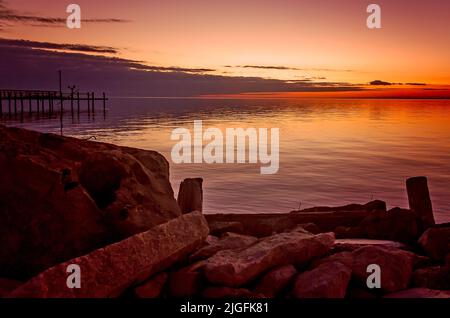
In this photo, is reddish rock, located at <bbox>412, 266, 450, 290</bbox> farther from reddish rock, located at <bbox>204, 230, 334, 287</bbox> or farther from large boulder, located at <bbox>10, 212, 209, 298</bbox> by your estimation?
large boulder, located at <bbox>10, 212, 209, 298</bbox>

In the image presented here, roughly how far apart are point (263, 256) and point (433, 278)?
2.23 meters

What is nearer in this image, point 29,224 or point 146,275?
point 146,275

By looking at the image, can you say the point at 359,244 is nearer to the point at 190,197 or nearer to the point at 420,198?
the point at 420,198

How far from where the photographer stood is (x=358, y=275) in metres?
6.20

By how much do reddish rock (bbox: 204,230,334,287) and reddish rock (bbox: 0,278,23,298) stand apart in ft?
7.60

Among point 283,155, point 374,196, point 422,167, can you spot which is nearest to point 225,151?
point 283,155

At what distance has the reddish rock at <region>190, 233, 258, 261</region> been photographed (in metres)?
6.86
